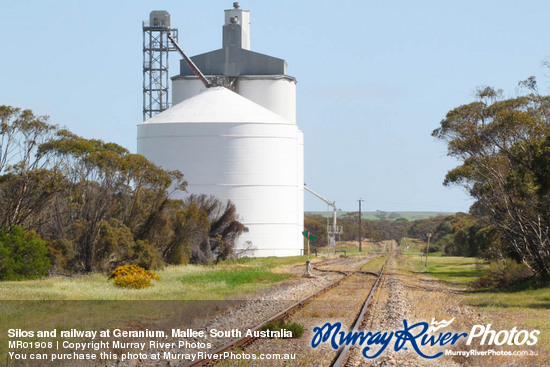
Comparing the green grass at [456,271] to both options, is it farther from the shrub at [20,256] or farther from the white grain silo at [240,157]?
the shrub at [20,256]

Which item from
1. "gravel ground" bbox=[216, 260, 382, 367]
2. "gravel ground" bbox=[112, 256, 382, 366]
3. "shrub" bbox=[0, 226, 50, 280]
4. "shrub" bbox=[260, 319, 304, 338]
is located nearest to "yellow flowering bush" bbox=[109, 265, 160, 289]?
"shrub" bbox=[0, 226, 50, 280]

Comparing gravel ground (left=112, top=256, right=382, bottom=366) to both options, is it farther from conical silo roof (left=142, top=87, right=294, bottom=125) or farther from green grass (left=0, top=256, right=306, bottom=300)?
conical silo roof (left=142, top=87, right=294, bottom=125)

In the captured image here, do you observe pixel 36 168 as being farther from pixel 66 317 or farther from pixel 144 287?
pixel 66 317

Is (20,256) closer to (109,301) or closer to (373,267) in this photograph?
(109,301)

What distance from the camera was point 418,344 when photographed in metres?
13.1

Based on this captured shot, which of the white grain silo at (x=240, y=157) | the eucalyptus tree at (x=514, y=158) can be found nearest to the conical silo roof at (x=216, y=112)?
the white grain silo at (x=240, y=157)

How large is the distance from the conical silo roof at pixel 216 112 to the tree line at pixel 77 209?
76.0ft

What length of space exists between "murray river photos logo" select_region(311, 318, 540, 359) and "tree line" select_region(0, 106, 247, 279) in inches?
767

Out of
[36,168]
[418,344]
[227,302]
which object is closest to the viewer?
[418,344]

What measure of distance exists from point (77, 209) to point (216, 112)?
3127 cm

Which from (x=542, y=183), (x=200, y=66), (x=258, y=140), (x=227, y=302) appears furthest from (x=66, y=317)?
(x=200, y=66)

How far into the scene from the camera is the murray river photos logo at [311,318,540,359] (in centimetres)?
1265

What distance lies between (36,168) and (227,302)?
1500cm

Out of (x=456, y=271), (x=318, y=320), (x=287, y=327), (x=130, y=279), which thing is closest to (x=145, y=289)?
(x=130, y=279)
